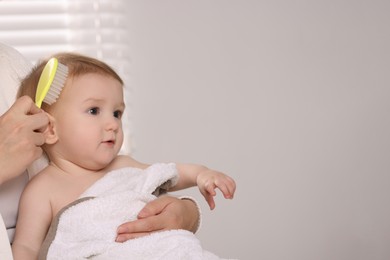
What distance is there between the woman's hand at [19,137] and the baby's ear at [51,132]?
0.08 metres

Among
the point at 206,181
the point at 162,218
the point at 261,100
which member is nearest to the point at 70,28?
the point at 261,100

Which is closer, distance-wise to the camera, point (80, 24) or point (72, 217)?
point (72, 217)

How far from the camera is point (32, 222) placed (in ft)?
4.72

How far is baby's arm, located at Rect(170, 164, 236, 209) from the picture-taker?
153cm

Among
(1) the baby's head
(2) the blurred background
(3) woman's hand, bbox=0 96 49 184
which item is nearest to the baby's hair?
(1) the baby's head

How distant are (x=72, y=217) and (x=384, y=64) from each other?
1880 millimetres

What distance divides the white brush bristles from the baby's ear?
5cm

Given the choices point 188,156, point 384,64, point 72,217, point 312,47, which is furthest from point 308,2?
point 72,217

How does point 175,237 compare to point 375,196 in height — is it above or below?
above

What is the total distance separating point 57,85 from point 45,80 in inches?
1.1

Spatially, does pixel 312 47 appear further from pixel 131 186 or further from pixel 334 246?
pixel 131 186

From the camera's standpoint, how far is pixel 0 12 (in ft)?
9.12

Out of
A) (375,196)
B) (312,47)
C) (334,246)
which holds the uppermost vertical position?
(312,47)

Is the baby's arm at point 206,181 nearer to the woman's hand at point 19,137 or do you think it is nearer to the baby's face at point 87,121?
the baby's face at point 87,121
